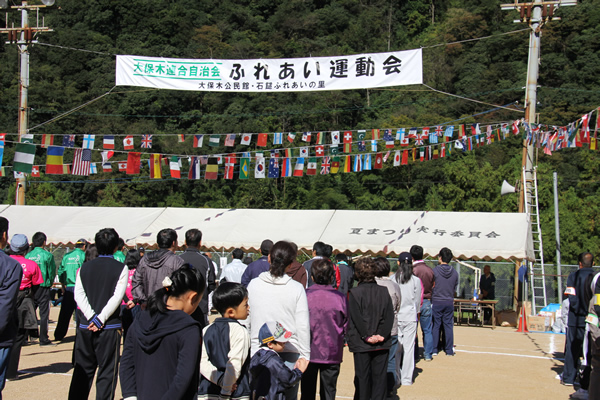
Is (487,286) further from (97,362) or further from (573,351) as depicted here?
(97,362)

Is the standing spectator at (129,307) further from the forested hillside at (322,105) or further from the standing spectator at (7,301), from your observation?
the forested hillside at (322,105)

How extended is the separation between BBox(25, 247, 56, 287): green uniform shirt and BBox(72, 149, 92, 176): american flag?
29.9ft

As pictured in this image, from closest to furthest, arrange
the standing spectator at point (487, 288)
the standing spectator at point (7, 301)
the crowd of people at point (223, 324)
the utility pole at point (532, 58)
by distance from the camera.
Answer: the crowd of people at point (223, 324)
the standing spectator at point (7, 301)
the utility pole at point (532, 58)
the standing spectator at point (487, 288)

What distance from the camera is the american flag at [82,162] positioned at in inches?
728

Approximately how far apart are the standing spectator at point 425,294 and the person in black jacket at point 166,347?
6439 mm

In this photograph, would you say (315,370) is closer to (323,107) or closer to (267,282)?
(267,282)

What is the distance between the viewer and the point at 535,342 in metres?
12.6

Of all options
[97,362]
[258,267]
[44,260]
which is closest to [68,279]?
[44,260]

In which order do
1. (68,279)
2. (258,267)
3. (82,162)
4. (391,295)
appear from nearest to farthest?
(391,295)
(258,267)
(68,279)
(82,162)

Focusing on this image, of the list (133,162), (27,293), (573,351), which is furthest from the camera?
(133,162)

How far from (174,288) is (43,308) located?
800 cm

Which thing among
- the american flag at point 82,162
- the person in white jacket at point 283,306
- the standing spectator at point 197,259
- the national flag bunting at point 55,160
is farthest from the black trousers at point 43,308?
the american flag at point 82,162

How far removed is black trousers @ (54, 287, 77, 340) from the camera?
10.0 metres

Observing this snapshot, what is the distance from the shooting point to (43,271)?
9.64 metres
